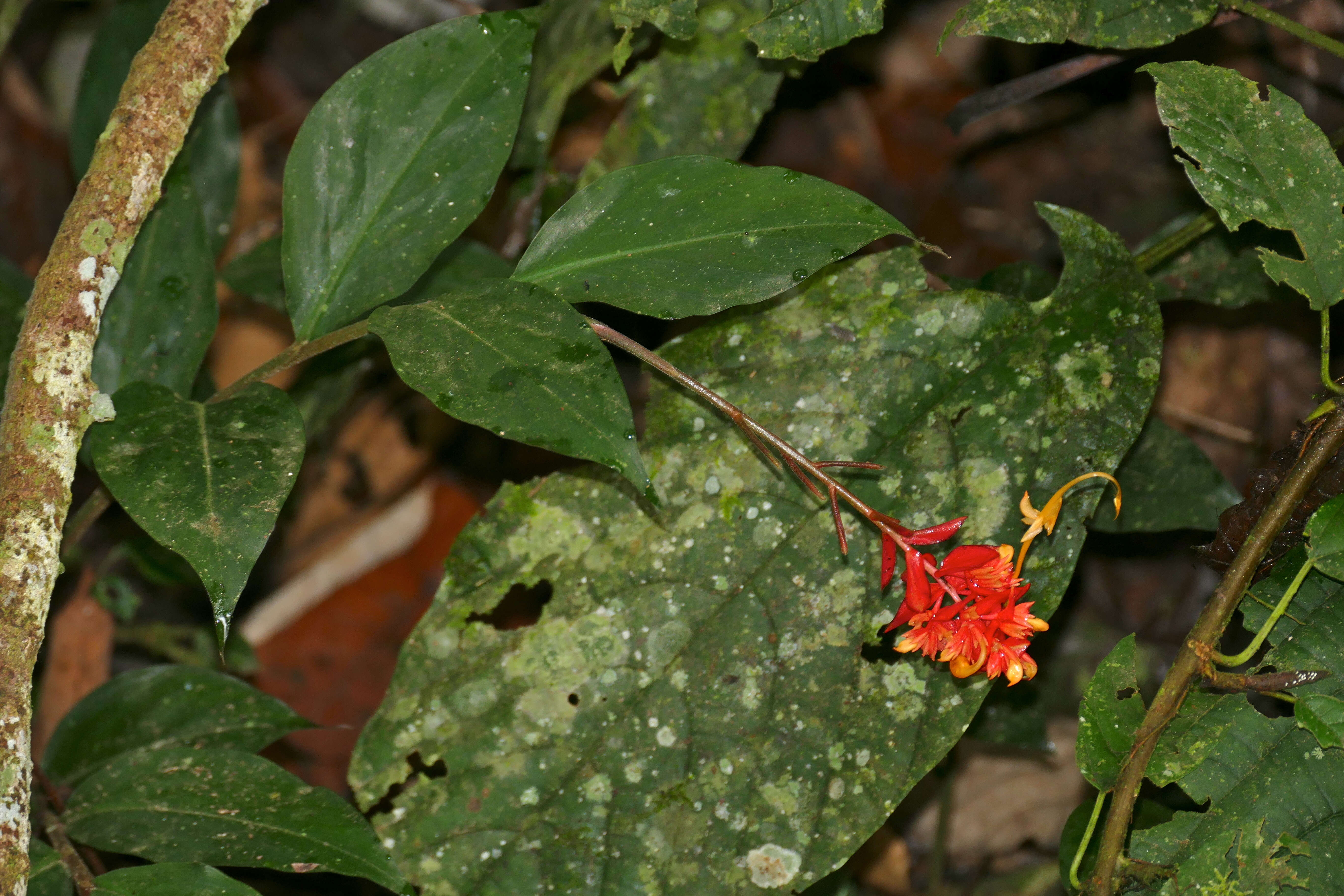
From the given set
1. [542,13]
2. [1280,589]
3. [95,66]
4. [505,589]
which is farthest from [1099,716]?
[95,66]

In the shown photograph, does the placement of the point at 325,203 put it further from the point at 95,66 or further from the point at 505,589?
the point at 95,66

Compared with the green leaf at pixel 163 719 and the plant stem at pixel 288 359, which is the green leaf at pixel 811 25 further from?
the green leaf at pixel 163 719

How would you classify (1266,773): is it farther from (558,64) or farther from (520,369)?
(558,64)

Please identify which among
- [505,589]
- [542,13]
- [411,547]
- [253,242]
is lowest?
[411,547]

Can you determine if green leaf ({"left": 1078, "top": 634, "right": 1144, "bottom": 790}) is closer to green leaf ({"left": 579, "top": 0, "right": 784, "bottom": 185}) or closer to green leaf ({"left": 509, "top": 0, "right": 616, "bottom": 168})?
green leaf ({"left": 579, "top": 0, "right": 784, "bottom": 185})

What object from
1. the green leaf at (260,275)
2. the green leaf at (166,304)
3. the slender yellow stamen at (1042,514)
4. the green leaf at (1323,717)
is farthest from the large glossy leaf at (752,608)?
the green leaf at (260,275)

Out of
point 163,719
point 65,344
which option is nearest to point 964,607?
point 65,344
